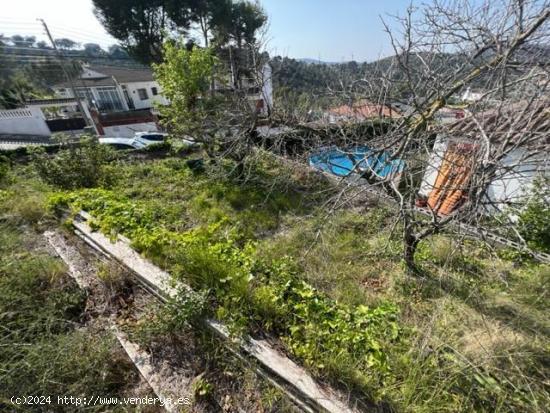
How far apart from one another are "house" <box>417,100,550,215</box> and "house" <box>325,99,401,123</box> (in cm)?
82

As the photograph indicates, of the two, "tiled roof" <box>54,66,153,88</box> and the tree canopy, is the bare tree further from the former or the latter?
"tiled roof" <box>54,66,153,88</box>

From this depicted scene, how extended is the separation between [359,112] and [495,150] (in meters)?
2.41

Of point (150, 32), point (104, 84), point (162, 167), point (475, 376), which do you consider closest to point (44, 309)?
point (475, 376)

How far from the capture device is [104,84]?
2844cm

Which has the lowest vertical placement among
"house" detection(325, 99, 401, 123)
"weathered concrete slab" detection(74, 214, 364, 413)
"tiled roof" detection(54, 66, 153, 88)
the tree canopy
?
"weathered concrete slab" detection(74, 214, 364, 413)

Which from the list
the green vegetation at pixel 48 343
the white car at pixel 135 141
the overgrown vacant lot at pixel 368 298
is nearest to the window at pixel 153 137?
the white car at pixel 135 141

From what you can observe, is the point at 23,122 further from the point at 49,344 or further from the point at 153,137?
the point at 49,344

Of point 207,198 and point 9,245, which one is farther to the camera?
point 207,198

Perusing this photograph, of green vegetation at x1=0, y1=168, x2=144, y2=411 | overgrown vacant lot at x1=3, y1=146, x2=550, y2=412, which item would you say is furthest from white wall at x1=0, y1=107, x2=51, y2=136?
green vegetation at x1=0, y1=168, x2=144, y2=411

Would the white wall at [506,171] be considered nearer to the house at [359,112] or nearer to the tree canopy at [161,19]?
the house at [359,112]

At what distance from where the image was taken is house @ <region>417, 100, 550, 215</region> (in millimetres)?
2053

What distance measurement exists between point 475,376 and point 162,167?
948cm

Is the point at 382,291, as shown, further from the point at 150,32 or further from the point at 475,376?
the point at 150,32

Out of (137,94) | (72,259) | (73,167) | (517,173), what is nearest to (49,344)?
(72,259)
